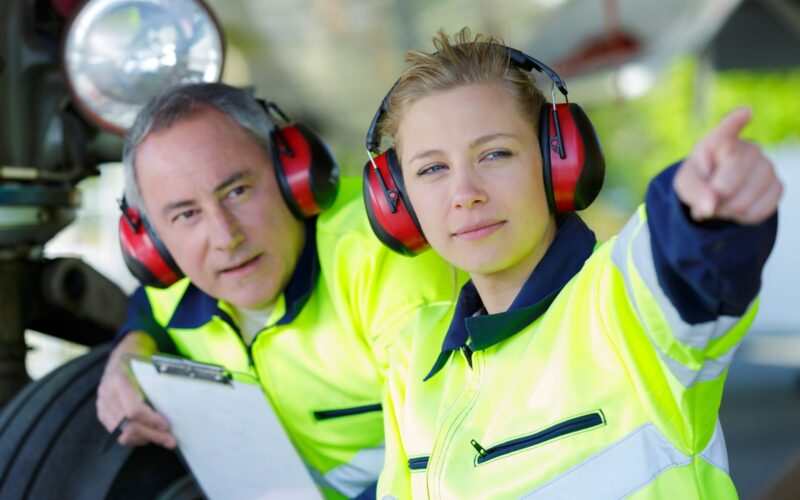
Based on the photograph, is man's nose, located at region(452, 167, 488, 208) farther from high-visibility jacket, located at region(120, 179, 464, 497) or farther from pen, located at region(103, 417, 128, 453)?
pen, located at region(103, 417, 128, 453)

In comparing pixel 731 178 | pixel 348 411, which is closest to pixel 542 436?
pixel 731 178

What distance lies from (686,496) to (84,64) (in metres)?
1.43

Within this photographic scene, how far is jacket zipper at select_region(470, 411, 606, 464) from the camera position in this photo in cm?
122

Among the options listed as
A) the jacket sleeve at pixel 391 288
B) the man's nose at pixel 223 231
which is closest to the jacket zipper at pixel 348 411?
the jacket sleeve at pixel 391 288

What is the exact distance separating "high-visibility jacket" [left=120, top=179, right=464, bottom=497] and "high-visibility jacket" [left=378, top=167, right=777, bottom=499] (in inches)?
8.5

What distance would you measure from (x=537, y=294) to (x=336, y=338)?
0.60 m

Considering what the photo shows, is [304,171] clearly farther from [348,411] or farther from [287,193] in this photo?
[348,411]

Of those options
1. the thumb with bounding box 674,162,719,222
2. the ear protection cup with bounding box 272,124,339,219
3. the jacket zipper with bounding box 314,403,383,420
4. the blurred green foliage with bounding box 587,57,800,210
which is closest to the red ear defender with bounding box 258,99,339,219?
the ear protection cup with bounding box 272,124,339,219

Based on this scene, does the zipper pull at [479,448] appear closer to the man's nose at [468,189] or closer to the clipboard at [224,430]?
the man's nose at [468,189]

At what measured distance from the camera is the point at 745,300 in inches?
38.8

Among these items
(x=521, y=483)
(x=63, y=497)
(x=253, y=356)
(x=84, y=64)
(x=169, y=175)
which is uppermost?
(x=84, y=64)

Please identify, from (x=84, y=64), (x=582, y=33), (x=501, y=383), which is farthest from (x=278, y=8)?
(x=501, y=383)

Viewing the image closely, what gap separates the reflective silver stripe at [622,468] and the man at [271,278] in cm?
57

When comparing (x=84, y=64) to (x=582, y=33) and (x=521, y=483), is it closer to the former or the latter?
(x=521, y=483)
